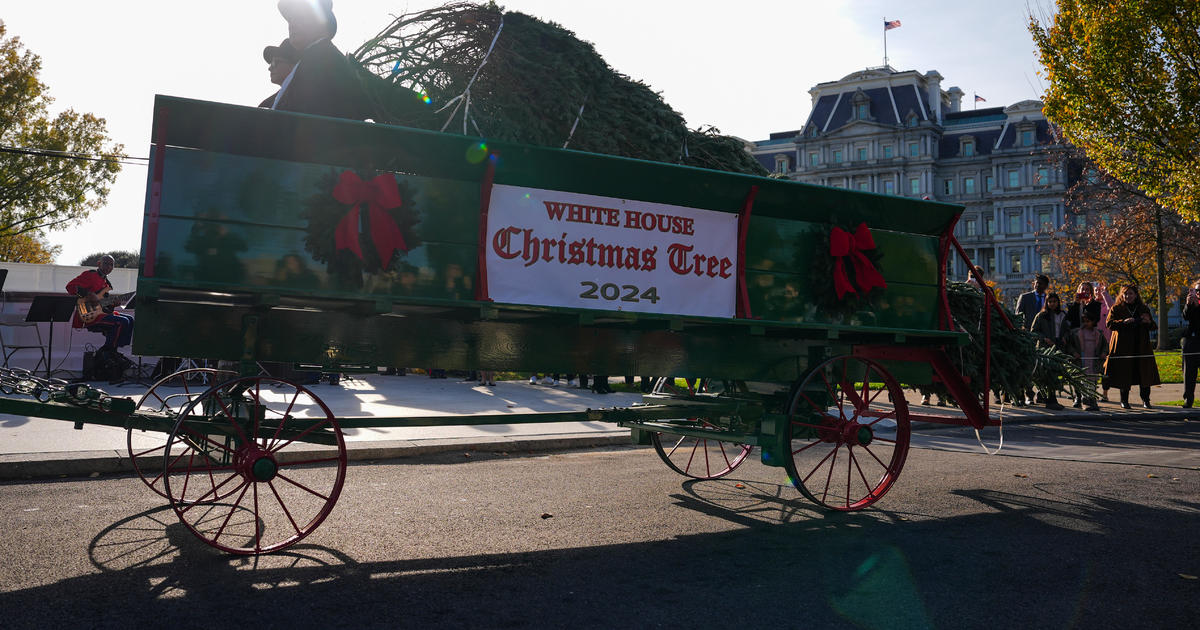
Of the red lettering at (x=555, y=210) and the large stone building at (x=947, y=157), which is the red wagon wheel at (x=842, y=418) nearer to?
the red lettering at (x=555, y=210)

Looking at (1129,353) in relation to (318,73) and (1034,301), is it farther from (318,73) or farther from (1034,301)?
(318,73)

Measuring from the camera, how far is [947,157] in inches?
3027

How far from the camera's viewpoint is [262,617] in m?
3.37

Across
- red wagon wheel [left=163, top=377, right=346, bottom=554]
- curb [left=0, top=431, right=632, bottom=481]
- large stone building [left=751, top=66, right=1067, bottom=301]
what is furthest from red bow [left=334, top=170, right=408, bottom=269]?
large stone building [left=751, top=66, right=1067, bottom=301]

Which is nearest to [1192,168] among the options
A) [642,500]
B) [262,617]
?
[642,500]

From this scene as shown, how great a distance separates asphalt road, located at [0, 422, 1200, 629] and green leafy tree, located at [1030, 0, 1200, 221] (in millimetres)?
16136

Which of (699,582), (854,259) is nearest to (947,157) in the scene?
(854,259)

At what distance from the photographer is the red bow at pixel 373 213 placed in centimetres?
438

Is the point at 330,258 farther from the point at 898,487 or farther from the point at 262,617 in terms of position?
the point at 898,487

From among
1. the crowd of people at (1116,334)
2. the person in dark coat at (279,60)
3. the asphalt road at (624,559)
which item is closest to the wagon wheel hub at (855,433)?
the asphalt road at (624,559)

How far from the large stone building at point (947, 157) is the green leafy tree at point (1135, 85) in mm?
54607

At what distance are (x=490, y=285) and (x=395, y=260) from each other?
0.54 metres

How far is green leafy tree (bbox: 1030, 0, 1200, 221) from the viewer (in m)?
19.2

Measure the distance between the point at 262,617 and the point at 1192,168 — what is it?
22.2m
